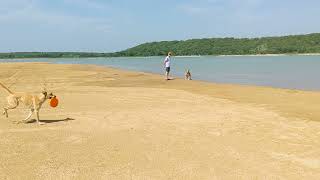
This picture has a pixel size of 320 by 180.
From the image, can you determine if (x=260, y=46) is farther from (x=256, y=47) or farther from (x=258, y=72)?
(x=258, y=72)

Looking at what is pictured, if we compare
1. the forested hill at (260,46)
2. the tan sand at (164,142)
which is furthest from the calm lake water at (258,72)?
the forested hill at (260,46)

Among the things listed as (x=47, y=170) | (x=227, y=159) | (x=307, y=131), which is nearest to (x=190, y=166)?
(x=227, y=159)

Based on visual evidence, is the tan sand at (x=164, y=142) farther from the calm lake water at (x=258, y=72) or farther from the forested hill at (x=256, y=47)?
the forested hill at (x=256, y=47)

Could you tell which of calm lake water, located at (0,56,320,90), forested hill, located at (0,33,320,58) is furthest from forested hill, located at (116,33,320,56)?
calm lake water, located at (0,56,320,90)

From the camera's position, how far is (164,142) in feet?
33.0

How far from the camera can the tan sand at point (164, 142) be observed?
26.5 ft

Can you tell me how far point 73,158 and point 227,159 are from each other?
2789 millimetres

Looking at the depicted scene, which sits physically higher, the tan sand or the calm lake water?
the tan sand

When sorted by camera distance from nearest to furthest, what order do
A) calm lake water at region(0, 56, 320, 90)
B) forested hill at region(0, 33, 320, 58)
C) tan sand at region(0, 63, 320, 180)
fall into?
tan sand at region(0, 63, 320, 180) → calm lake water at region(0, 56, 320, 90) → forested hill at region(0, 33, 320, 58)

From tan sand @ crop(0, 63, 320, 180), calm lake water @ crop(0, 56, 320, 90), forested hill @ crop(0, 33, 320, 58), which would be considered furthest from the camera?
forested hill @ crop(0, 33, 320, 58)

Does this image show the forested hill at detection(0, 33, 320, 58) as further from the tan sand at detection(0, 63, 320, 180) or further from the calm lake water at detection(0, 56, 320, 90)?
the tan sand at detection(0, 63, 320, 180)

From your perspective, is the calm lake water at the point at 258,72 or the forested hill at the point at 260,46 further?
the forested hill at the point at 260,46

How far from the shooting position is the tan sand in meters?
8.06

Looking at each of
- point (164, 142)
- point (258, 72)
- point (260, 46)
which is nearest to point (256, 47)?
point (260, 46)
